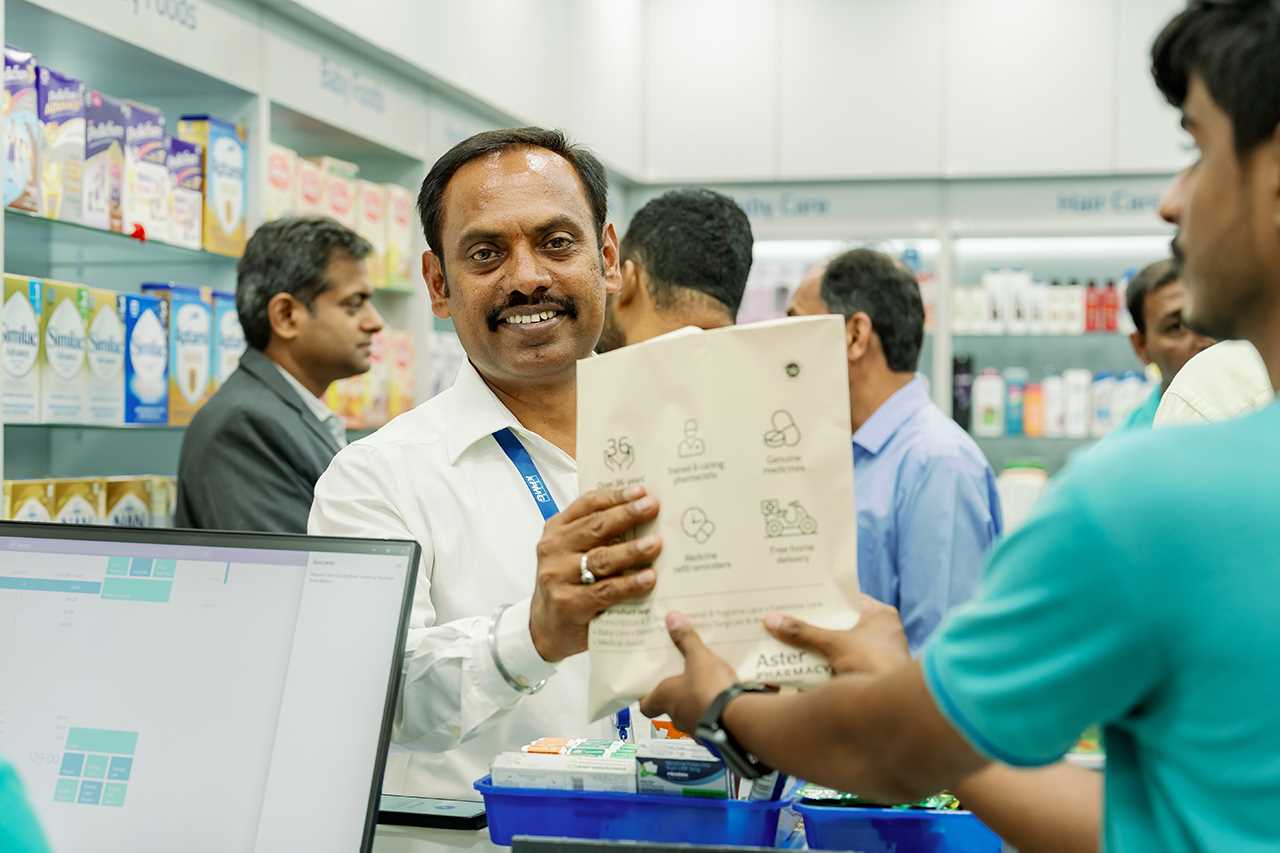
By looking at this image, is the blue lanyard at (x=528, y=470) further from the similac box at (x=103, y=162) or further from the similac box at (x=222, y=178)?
the similac box at (x=222, y=178)

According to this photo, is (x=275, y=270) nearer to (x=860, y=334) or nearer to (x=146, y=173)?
(x=146, y=173)

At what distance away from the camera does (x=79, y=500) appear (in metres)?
3.20

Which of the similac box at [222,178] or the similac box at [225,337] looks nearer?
the similac box at [222,178]

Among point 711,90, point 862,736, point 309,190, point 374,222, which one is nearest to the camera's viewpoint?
point 862,736

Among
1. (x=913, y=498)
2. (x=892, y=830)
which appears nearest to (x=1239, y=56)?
(x=892, y=830)

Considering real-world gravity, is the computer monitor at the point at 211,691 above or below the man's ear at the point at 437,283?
below

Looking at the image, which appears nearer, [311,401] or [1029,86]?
[311,401]

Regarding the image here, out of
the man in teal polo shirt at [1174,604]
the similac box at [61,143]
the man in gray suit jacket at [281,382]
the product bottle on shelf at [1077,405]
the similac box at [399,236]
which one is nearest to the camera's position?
the man in teal polo shirt at [1174,604]

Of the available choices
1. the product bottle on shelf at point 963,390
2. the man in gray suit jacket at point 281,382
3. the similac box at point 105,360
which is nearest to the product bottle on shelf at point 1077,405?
the product bottle on shelf at point 963,390

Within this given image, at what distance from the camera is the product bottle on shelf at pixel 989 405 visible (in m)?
6.57

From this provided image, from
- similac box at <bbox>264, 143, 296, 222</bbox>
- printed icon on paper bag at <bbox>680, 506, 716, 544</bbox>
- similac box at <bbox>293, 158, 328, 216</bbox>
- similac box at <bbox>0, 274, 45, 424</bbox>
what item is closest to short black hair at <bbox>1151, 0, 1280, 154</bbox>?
printed icon on paper bag at <bbox>680, 506, 716, 544</bbox>

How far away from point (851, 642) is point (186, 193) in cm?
297

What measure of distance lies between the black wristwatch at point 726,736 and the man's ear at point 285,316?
8.97 ft

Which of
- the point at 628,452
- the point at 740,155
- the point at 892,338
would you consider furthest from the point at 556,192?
the point at 740,155
